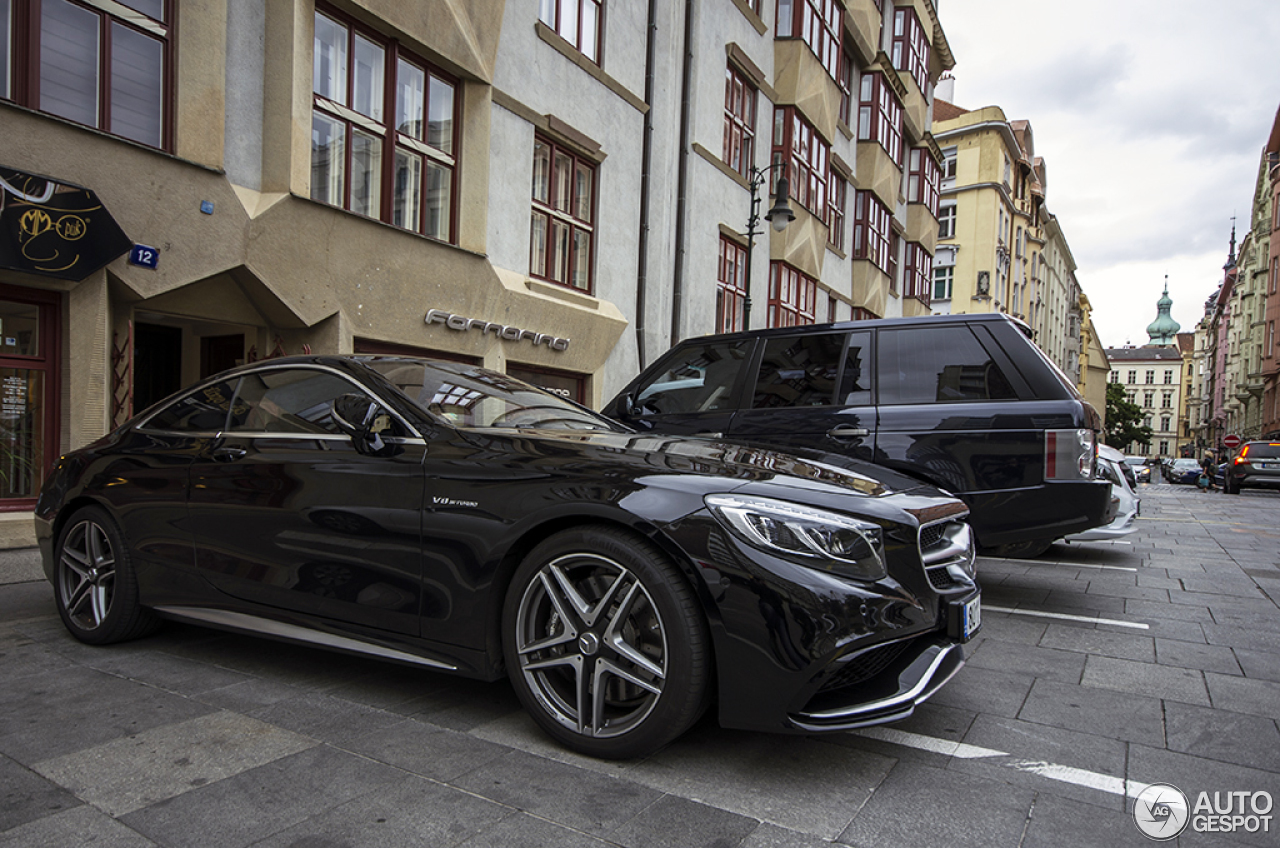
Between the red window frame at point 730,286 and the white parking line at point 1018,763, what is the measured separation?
14.5 m

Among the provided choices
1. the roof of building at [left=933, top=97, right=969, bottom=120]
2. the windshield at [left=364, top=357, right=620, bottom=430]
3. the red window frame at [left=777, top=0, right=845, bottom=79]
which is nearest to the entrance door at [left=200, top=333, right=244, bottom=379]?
the windshield at [left=364, top=357, right=620, bottom=430]

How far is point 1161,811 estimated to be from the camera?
2.45 m

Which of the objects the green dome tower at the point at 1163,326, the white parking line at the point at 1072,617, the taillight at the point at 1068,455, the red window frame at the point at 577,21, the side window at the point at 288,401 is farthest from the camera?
the green dome tower at the point at 1163,326

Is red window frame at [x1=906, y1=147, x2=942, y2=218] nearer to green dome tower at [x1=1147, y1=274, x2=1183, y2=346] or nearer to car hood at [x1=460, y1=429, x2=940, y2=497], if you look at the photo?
car hood at [x1=460, y1=429, x2=940, y2=497]

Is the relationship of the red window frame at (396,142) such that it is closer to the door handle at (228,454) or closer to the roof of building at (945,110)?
the door handle at (228,454)

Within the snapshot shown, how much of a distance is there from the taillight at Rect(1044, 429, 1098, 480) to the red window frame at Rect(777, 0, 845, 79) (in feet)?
55.5

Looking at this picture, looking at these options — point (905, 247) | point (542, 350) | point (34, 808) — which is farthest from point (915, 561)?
point (905, 247)

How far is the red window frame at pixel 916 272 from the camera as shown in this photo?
1206 inches

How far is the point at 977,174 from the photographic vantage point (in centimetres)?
4731

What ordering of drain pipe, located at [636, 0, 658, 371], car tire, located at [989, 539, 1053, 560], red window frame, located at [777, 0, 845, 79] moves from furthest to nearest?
red window frame, located at [777, 0, 845, 79], drain pipe, located at [636, 0, 658, 371], car tire, located at [989, 539, 1053, 560]

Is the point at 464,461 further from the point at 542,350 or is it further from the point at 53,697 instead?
the point at 542,350

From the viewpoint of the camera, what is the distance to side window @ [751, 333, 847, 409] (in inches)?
212

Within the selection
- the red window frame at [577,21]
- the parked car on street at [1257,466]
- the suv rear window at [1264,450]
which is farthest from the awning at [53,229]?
the suv rear window at [1264,450]

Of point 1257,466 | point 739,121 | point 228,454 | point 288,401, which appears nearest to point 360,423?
point 288,401
